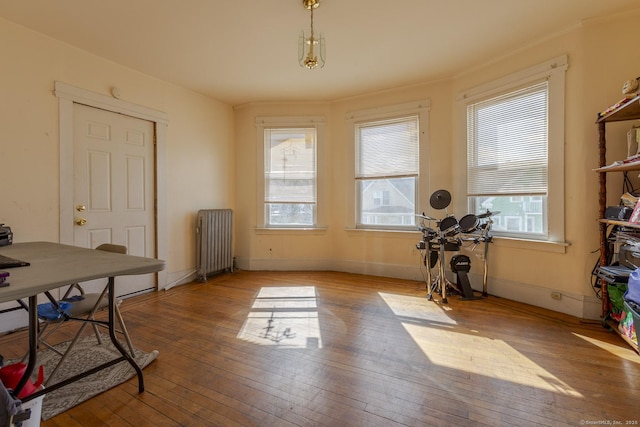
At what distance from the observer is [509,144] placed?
11.4 ft

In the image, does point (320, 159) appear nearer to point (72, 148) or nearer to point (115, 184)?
point (115, 184)

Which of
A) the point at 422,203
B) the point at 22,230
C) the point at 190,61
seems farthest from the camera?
the point at 422,203

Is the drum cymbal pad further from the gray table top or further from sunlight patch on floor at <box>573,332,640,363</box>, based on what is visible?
the gray table top

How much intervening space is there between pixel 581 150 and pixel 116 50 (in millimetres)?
4902

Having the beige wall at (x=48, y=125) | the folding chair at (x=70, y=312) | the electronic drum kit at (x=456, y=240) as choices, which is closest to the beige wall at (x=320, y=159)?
the beige wall at (x=48, y=125)

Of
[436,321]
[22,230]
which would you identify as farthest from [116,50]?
[436,321]

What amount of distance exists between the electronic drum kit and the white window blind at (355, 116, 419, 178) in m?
0.85

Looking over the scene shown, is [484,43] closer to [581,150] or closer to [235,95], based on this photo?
[581,150]

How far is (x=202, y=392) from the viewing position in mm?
1813

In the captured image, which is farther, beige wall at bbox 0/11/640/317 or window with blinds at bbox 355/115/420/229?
window with blinds at bbox 355/115/420/229

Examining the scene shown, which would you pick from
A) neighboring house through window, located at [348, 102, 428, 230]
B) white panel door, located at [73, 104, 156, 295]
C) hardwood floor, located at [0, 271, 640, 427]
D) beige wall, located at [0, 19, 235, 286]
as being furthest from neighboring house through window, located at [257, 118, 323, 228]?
hardwood floor, located at [0, 271, 640, 427]

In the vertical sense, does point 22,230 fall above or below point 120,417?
above

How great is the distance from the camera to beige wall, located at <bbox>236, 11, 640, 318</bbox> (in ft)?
9.22

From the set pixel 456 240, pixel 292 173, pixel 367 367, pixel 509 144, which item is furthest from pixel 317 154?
pixel 367 367
